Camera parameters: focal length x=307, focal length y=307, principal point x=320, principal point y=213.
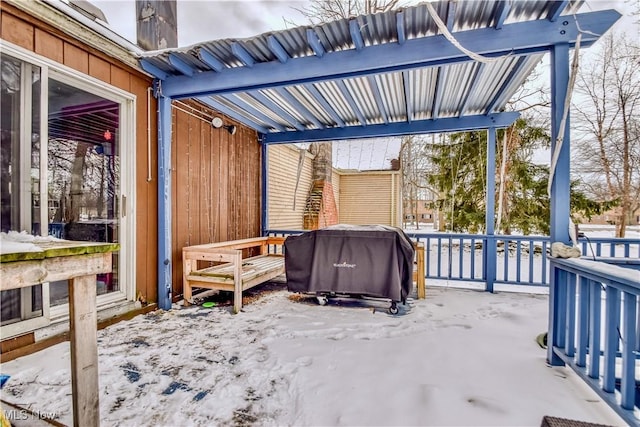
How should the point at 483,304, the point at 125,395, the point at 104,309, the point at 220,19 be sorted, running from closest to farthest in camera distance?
the point at 125,395
the point at 104,309
the point at 483,304
the point at 220,19

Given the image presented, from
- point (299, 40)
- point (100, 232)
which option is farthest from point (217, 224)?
point (299, 40)

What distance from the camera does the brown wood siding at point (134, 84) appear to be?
7.79 ft

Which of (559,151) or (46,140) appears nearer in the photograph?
(559,151)

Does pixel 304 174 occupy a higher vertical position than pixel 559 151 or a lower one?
higher

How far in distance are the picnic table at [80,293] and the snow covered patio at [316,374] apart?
493 millimetres

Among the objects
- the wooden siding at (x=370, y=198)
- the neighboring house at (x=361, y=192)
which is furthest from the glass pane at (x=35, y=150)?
the wooden siding at (x=370, y=198)

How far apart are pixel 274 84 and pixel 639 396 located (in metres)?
3.75

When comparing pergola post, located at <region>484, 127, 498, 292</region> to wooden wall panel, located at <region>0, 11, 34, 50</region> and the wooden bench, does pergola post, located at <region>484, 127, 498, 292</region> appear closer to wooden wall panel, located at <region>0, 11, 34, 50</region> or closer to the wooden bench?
the wooden bench

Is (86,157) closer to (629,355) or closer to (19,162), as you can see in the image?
(19,162)

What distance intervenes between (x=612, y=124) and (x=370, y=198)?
7.44 metres

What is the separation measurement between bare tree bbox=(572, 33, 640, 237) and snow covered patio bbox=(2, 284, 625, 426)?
26.1 ft

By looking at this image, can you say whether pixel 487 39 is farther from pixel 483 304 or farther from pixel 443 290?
pixel 443 290

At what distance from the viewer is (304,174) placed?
908 cm

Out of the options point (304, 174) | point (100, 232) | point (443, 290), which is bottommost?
point (443, 290)
